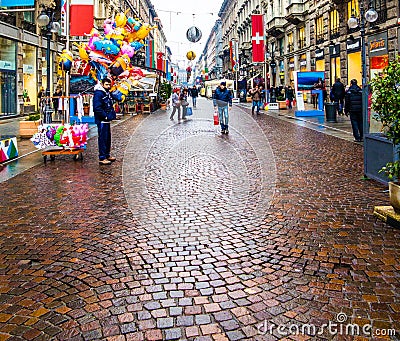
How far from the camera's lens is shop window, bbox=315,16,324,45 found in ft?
107

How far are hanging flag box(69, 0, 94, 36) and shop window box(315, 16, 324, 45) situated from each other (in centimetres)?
1860

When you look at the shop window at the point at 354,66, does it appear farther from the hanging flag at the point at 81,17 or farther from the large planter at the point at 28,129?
the large planter at the point at 28,129

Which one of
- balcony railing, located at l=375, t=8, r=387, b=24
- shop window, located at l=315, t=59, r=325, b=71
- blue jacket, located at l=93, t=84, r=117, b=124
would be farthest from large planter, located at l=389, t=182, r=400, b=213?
shop window, located at l=315, t=59, r=325, b=71

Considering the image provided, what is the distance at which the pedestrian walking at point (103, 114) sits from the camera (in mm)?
10023

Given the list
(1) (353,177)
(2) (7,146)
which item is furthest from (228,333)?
(2) (7,146)

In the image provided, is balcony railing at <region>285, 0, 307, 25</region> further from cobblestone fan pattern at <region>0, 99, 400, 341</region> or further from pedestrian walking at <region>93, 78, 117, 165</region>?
cobblestone fan pattern at <region>0, 99, 400, 341</region>

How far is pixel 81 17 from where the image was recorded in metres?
20.1

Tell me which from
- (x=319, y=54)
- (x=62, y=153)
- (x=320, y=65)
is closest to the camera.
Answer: (x=62, y=153)

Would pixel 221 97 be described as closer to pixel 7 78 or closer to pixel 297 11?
pixel 7 78

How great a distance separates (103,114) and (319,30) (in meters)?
27.2

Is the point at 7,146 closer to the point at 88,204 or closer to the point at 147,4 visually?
the point at 88,204

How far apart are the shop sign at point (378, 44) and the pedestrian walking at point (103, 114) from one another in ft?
56.0

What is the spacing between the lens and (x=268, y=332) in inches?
115

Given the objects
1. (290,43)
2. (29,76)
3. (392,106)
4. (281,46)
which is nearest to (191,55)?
(290,43)
